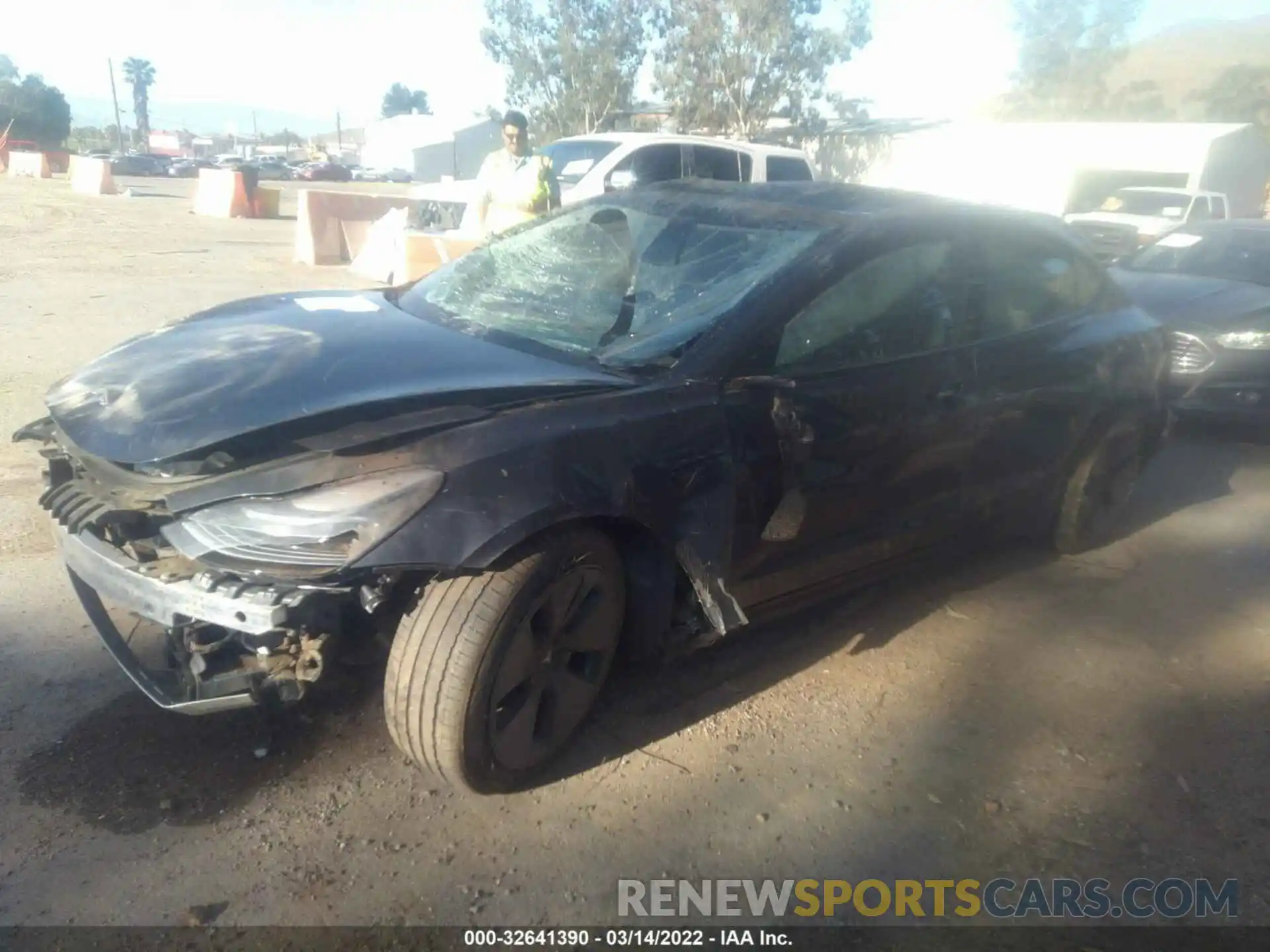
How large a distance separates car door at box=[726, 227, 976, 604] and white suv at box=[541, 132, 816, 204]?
7246 millimetres

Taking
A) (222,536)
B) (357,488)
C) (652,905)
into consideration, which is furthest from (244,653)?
(652,905)

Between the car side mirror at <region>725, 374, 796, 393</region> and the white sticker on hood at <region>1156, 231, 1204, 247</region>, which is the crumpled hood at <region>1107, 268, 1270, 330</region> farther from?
the car side mirror at <region>725, 374, 796, 393</region>

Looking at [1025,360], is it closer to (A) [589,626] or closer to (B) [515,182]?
(A) [589,626]

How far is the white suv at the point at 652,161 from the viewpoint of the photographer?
10969mm

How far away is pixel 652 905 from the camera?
2496 millimetres

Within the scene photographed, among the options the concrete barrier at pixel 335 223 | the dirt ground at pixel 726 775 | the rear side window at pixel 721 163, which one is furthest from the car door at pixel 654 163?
the dirt ground at pixel 726 775

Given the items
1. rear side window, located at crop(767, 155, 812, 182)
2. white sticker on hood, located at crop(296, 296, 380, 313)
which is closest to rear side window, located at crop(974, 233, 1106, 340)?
white sticker on hood, located at crop(296, 296, 380, 313)

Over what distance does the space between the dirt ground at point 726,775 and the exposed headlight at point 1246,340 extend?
9.35ft

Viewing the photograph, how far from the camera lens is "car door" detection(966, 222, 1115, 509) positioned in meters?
3.80

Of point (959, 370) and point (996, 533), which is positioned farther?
point (996, 533)

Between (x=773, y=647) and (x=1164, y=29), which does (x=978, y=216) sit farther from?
(x=1164, y=29)

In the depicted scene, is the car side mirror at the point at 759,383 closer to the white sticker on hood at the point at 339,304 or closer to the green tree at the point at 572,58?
the white sticker on hood at the point at 339,304

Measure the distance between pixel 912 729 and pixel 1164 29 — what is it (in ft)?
481

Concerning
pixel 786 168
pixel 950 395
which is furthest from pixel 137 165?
pixel 950 395
